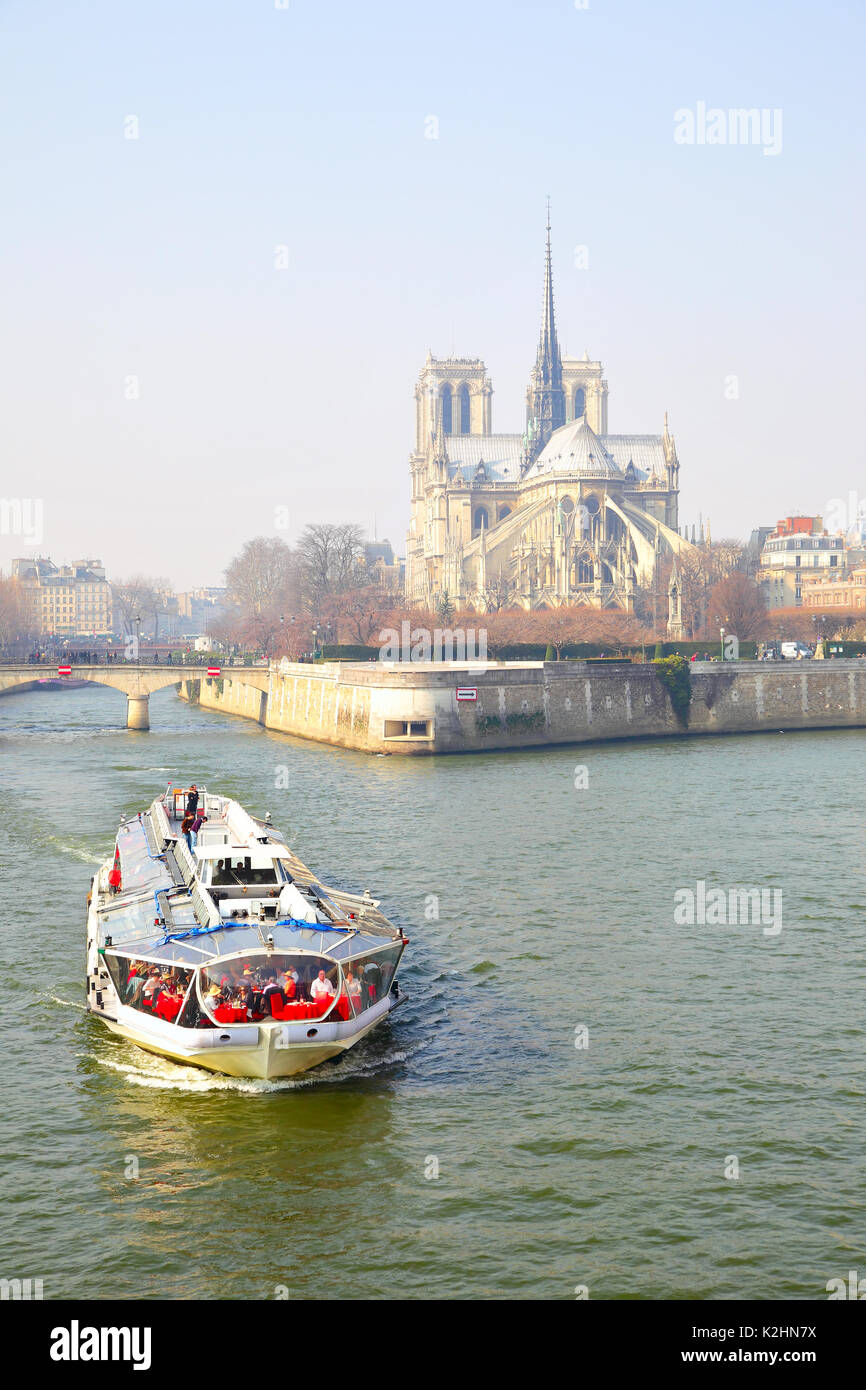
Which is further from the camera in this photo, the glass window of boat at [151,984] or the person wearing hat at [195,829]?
the person wearing hat at [195,829]

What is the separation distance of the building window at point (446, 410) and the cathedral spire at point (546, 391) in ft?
68.2

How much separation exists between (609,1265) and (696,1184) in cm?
226

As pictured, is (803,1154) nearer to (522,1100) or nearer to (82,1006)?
(522,1100)

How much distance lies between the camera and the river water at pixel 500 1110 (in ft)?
50.6

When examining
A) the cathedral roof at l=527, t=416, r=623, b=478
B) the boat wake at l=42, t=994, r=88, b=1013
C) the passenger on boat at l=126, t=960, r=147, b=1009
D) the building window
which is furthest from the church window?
the passenger on boat at l=126, t=960, r=147, b=1009

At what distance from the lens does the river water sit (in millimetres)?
15430

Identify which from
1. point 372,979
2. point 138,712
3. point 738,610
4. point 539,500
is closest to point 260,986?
point 372,979

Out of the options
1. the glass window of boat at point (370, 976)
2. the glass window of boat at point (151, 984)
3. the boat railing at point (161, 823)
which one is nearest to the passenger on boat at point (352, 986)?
the glass window of boat at point (370, 976)

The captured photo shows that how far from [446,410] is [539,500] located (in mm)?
50606

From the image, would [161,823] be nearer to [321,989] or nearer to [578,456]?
[321,989]

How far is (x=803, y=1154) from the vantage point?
17.9 m

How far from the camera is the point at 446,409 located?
199250 mm

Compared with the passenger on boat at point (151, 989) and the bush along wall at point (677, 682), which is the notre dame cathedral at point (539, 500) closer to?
the bush along wall at point (677, 682)
